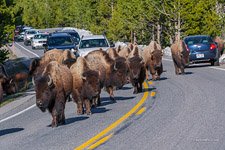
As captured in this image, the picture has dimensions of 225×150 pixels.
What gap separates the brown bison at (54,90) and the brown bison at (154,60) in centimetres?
1190

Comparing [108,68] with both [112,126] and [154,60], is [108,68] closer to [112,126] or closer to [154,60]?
[112,126]

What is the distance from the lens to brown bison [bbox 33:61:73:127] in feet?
46.9

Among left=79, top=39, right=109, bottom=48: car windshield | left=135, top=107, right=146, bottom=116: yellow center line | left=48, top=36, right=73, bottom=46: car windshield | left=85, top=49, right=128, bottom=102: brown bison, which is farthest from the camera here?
left=48, top=36, right=73, bottom=46: car windshield

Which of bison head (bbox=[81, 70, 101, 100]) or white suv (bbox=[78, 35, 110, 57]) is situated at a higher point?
white suv (bbox=[78, 35, 110, 57])

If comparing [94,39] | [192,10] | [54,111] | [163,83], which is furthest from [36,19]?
[54,111]

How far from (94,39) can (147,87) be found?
36.0 feet

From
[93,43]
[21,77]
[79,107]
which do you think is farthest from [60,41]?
[79,107]

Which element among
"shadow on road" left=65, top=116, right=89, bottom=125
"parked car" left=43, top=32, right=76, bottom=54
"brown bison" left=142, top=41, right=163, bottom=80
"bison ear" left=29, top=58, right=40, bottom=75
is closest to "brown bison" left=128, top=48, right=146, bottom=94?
"bison ear" left=29, top=58, right=40, bottom=75

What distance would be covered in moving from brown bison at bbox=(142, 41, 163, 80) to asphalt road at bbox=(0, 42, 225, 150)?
5.10 m

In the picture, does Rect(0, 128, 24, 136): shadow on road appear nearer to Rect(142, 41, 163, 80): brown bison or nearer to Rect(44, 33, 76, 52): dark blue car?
Rect(142, 41, 163, 80): brown bison

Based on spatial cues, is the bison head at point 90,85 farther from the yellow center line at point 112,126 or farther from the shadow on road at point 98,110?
the yellow center line at point 112,126

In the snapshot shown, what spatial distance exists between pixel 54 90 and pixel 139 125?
1.93m

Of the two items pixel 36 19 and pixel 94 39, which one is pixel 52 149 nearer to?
pixel 94 39

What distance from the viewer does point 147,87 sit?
24031 mm
